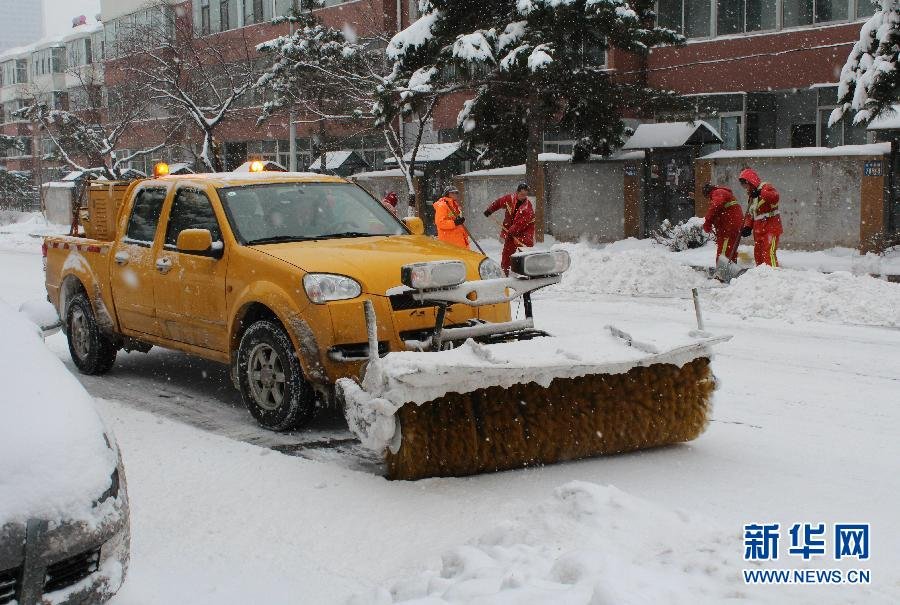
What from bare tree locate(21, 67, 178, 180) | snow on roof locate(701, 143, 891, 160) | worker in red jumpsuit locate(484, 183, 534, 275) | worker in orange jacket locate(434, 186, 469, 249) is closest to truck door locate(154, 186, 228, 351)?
worker in red jumpsuit locate(484, 183, 534, 275)

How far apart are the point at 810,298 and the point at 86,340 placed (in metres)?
7.99

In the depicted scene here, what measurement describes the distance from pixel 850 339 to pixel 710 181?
12.5 m

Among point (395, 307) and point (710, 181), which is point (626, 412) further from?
point (710, 181)


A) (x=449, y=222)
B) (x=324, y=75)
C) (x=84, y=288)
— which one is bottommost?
(x=84, y=288)

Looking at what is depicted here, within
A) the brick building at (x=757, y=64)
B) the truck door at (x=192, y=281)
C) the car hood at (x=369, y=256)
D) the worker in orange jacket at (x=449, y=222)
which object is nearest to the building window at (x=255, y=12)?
the brick building at (x=757, y=64)

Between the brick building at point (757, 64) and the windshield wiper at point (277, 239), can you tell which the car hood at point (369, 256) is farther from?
the brick building at point (757, 64)

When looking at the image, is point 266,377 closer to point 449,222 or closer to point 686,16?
point 449,222

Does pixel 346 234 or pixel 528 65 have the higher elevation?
pixel 528 65

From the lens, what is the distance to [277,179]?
7.77 metres

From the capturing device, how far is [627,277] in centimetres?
1520

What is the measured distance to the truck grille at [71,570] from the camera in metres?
3.58

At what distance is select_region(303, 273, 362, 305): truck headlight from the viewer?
6242mm

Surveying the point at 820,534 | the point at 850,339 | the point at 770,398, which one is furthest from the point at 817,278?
the point at 820,534

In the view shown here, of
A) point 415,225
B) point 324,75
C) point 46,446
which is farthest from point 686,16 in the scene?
point 46,446
